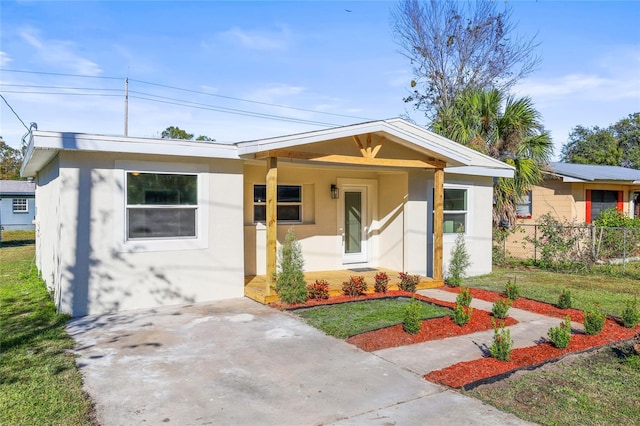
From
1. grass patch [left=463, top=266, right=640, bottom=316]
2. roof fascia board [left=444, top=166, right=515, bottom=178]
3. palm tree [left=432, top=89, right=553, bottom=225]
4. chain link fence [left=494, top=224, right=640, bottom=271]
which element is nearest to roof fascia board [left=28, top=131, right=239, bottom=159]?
roof fascia board [left=444, top=166, right=515, bottom=178]

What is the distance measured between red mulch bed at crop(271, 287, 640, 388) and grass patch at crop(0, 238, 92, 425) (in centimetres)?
317

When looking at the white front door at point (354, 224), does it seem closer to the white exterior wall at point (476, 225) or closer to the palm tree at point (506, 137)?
the white exterior wall at point (476, 225)

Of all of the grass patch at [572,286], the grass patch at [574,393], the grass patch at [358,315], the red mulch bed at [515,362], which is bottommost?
the grass patch at [574,393]

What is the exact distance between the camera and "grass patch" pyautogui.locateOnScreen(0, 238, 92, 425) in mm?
3730

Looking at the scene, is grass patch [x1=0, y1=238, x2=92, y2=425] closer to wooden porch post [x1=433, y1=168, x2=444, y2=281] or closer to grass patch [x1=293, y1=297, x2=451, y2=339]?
grass patch [x1=293, y1=297, x2=451, y2=339]

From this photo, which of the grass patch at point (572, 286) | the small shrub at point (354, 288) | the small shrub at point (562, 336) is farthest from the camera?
the grass patch at point (572, 286)

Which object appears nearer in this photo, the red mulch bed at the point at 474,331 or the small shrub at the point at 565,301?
the red mulch bed at the point at 474,331

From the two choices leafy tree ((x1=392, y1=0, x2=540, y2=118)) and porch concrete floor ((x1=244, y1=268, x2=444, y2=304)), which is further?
leafy tree ((x1=392, y1=0, x2=540, y2=118))

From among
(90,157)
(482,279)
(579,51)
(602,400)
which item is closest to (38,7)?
(90,157)

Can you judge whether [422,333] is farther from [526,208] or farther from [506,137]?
[526,208]

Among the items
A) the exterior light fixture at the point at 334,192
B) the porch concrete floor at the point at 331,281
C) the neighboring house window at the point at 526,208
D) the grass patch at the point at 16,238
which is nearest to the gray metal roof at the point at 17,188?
the grass patch at the point at 16,238

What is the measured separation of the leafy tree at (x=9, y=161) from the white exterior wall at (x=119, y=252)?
134ft

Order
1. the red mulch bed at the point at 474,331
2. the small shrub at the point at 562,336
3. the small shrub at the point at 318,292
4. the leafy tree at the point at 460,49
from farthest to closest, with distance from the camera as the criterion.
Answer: the leafy tree at the point at 460,49 < the small shrub at the point at 318,292 < the small shrub at the point at 562,336 < the red mulch bed at the point at 474,331

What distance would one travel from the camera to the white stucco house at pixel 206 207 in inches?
281
